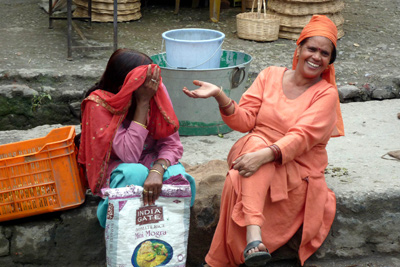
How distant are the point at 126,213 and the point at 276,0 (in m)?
5.07

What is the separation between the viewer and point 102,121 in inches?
104

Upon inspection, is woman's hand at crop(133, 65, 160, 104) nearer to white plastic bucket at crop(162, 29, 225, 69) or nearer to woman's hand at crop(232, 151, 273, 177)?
woman's hand at crop(232, 151, 273, 177)

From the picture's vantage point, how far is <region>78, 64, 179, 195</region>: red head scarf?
260 centimetres

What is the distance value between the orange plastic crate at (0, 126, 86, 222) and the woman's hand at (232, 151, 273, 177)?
3.01ft

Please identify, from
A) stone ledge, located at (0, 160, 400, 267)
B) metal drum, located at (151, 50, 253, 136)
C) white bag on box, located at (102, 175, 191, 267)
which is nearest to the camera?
white bag on box, located at (102, 175, 191, 267)

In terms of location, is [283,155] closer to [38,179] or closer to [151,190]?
[151,190]

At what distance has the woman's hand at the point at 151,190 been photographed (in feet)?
8.52

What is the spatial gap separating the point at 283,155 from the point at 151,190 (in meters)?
0.73

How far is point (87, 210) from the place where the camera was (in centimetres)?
303

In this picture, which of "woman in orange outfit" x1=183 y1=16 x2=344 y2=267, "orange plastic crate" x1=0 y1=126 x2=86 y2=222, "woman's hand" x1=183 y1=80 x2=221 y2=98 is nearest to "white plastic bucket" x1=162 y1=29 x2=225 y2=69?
"woman in orange outfit" x1=183 y1=16 x2=344 y2=267

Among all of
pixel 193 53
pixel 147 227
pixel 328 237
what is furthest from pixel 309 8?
pixel 147 227

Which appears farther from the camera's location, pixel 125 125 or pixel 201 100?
pixel 201 100

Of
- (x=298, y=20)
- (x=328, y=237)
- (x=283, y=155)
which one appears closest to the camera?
(x=283, y=155)

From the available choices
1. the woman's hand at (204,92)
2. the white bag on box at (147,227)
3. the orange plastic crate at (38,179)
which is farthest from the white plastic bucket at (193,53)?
the white bag on box at (147,227)
